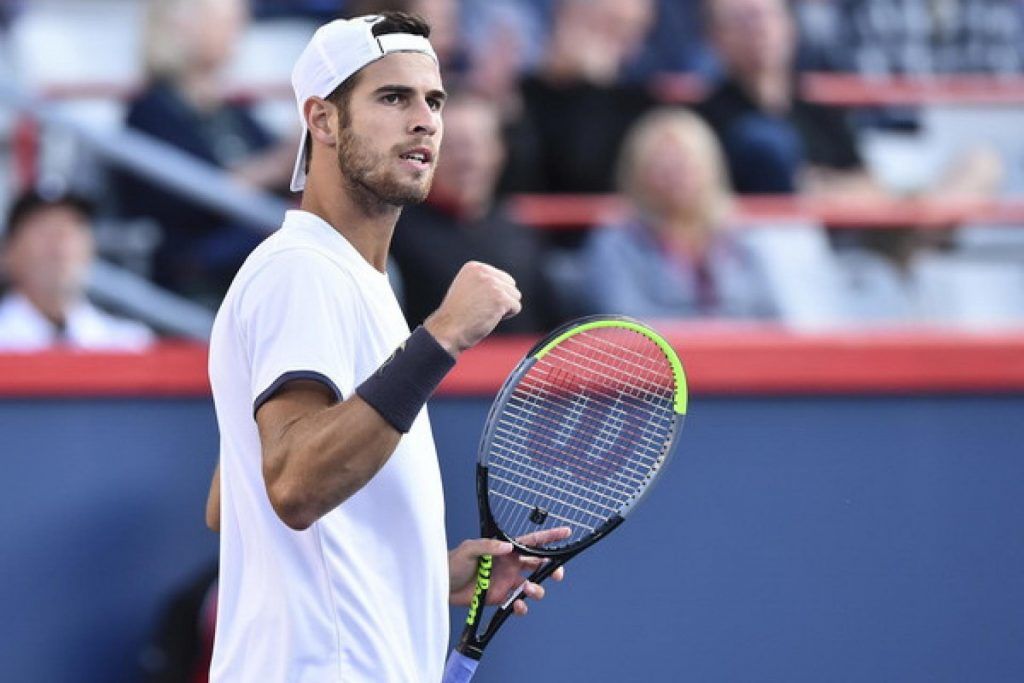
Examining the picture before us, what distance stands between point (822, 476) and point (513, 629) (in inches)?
30.0

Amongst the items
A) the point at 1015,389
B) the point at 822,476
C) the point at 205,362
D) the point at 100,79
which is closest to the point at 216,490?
the point at 205,362

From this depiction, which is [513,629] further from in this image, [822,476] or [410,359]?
[410,359]

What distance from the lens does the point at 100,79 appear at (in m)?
6.98

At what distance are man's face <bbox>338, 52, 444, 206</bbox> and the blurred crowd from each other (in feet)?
7.27

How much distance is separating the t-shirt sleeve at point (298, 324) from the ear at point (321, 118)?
247 millimetres

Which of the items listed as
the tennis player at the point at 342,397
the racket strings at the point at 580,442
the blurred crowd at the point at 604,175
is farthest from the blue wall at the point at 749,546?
the tennis player at the point at 342,397

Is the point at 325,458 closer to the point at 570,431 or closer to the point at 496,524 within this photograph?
the point at 496,524

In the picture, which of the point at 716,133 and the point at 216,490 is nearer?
the point at 216,490

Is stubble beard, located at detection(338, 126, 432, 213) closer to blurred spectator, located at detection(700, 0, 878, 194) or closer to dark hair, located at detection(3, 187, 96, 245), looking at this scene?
dark hair, located at detection(3, 187, 96, 245)

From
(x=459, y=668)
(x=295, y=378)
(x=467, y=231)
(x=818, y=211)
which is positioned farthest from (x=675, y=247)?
(x=295, y=378)

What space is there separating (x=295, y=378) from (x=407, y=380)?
0.15 m

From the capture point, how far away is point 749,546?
399cm

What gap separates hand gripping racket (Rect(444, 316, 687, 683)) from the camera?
2.81 meters

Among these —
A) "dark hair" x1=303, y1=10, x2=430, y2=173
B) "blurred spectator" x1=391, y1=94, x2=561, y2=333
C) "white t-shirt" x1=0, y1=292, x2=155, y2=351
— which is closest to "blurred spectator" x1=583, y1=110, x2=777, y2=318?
"blurred spectator" x1=391, y1=94, x2=561, y2=333
